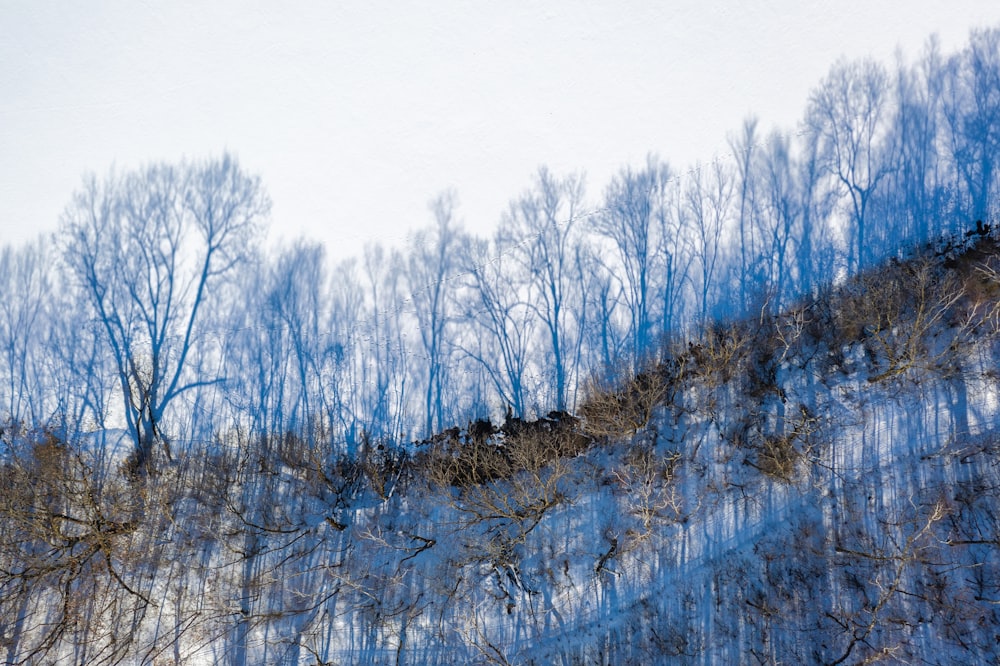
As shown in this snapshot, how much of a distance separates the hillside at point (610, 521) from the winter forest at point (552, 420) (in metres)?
0.05

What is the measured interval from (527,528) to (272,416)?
584 centimetres

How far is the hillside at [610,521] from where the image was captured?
979 cm

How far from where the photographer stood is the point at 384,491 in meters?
11.3

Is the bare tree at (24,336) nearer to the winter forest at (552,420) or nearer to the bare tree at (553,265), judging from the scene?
the winter forest at (552,420)

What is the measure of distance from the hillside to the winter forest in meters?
0.05

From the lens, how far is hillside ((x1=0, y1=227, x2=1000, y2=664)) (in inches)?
385

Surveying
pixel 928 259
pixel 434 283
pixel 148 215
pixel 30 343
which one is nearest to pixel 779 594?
pixel 928 259

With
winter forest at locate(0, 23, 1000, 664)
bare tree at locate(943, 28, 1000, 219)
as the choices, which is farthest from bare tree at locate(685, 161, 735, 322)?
bare tree at locate(943, 28, 1000, 219)

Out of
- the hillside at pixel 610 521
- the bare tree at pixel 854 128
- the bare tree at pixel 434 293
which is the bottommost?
the hillside at pixel 610 521

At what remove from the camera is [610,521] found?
10.7 metres

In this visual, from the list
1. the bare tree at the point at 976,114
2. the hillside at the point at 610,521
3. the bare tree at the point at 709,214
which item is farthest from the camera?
the bare tree at the point at 709,214

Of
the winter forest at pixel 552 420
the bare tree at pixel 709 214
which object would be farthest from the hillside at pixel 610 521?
the bare tree at pixel 709 214

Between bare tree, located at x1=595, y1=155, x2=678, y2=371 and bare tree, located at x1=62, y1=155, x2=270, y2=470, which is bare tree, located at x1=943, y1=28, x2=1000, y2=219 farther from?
bare tree, located at x1=62, y1=155, x2=270, y2=470

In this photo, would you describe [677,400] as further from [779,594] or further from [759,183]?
[759,183]
